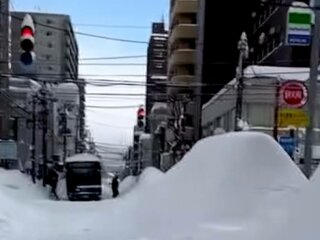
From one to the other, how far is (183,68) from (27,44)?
75658 millimetres

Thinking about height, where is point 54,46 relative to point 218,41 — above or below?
below

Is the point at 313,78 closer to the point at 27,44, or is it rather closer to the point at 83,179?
the point at 27,44

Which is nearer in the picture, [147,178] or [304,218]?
[304,218]

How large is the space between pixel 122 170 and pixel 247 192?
129156 mm

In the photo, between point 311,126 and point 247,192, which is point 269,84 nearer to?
point 311,126

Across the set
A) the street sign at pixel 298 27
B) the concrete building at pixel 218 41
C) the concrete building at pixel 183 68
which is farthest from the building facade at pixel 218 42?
the street sign at pixel 298 27

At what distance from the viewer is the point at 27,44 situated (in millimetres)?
8969

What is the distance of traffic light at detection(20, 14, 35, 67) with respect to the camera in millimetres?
8859

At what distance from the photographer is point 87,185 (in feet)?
163

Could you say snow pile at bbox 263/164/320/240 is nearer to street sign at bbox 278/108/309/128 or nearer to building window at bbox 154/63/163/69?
street sign at bbox 278/108/309/128

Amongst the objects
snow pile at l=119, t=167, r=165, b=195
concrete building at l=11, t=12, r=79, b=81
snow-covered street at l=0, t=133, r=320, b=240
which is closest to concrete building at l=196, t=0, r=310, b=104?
concrete building at l=11, t=12, r=79, b=81

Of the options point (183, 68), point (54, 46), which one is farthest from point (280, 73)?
point (54, 46)

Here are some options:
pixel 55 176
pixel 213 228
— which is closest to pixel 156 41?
pixel 55 176

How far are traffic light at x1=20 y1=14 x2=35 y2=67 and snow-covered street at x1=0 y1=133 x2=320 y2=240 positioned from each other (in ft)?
13.5
